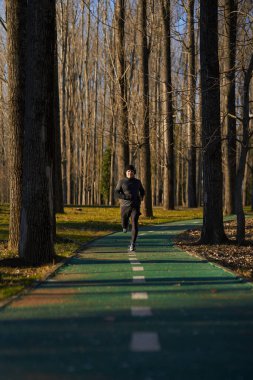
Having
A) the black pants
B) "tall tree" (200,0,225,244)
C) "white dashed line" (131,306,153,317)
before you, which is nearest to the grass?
the black pants

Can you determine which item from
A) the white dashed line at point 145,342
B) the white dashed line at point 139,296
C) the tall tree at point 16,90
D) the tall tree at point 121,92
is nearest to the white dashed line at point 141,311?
the white dashed line at point 139,296

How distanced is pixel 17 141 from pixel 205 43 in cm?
554

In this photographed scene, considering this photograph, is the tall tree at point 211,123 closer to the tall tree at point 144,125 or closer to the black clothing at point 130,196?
the black clothing at point 130,196

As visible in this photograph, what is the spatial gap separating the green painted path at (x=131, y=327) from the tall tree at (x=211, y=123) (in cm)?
598

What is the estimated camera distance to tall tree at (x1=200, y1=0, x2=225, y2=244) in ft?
54.0

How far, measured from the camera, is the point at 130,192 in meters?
15.3

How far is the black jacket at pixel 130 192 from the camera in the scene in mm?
15305

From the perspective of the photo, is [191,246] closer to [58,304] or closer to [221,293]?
[221,293]

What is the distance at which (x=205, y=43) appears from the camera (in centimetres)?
1653

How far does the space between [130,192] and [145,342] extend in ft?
32.3

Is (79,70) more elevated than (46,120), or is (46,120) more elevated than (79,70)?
(79,70)

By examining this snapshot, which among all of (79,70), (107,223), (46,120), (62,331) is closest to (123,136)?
(107,223)

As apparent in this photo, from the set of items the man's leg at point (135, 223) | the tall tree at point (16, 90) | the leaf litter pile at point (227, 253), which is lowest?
the leaf litter pile at point (227, 253)

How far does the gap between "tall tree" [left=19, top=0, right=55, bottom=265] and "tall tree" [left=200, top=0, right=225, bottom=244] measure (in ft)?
17.0
